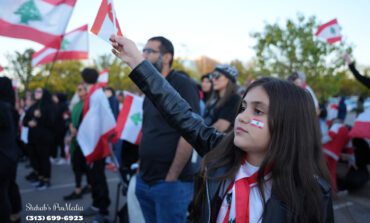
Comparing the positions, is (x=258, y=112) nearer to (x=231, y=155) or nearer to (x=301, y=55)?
(x=231, y=155)

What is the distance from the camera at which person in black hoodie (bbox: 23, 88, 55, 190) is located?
269 inches

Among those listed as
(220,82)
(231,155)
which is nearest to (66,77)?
(220,82)

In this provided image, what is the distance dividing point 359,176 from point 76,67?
40359mm

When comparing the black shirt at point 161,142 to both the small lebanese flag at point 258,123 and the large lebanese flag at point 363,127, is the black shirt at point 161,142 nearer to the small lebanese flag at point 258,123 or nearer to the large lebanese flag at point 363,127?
the small lebanese flag at point 258,123

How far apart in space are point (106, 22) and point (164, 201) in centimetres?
154

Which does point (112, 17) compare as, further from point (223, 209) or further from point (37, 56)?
point (37, 56)

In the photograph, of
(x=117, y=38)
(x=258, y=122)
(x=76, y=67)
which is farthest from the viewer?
(x=76, y=67)

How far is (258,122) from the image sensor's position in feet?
4.87

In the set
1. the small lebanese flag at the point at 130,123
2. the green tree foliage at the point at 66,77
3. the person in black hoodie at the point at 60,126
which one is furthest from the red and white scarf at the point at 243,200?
the green tree foliage at the point at 66,77

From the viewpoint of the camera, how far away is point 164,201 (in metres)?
2.70

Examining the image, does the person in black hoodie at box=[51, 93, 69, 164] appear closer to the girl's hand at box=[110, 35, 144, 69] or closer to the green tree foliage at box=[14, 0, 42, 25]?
the green tree foliage at box=[14, 0, 42, 25]

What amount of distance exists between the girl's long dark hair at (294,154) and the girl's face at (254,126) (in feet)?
0.08

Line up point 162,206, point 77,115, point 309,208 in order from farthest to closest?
point 77,115, point 162,206, point 309,208

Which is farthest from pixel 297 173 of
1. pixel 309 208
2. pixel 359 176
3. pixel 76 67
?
pixel 76 67
